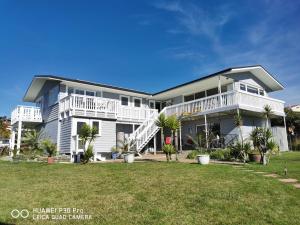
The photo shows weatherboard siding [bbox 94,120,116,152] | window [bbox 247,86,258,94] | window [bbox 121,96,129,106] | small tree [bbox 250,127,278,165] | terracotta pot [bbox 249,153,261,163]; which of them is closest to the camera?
small tree [bbox 250,127,278,165]

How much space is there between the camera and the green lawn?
5.15m

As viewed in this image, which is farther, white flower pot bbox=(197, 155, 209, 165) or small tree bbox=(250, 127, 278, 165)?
small tree bbox=(250, 127, 278, 165)

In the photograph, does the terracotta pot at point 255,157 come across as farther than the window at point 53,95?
No

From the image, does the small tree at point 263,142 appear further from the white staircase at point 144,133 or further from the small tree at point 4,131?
the small tree at point 4,131

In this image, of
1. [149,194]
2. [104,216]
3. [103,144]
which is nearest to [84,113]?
[103,144]

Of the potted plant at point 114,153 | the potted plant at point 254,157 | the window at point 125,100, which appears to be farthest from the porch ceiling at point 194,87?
the potted plant at point 114,153

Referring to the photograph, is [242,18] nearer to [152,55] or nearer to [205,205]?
[152,55]

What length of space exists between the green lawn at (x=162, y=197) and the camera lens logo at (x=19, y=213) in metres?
0.11

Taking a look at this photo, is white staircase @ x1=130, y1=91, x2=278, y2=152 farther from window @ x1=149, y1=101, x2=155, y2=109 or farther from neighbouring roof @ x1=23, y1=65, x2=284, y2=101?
window @ x1=149, y1=101, x2=155, y2=109

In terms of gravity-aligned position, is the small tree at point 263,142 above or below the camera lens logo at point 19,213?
above

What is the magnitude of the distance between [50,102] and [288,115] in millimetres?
25014

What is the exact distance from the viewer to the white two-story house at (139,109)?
60.8 feet

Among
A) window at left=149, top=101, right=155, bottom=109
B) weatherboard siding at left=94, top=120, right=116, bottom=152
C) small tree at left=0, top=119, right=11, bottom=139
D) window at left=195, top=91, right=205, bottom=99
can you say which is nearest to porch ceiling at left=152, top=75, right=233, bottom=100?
window at left=195, top=91, right=205, bottom=99

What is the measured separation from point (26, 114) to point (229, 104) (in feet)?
59.1
